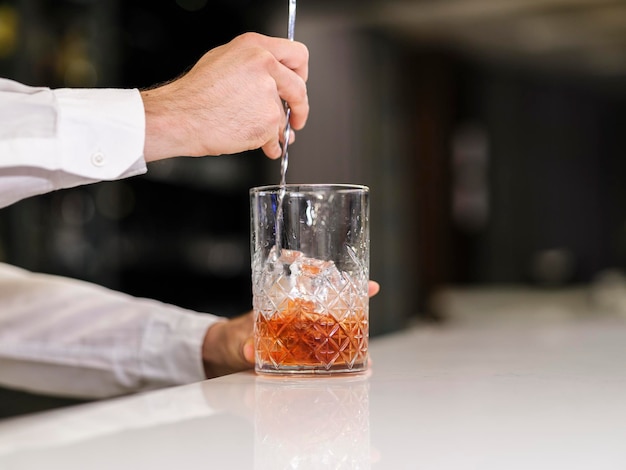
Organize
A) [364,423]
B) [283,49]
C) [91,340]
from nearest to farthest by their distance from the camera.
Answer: [364,423]
[283,49]
[91,340]

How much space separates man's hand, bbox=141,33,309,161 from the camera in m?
0.93

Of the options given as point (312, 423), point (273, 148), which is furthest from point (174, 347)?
point (312, 423)

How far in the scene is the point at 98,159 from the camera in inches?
35.0

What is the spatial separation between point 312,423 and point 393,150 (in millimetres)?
6381

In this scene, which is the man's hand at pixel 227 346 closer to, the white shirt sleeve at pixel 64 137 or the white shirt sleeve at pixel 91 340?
the white shirt sleeve at pixel 91 340

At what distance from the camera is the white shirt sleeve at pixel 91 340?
1.29m

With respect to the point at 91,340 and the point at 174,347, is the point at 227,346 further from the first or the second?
the point at 91,340

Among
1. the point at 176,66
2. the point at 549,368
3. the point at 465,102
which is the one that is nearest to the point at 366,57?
the point at 465,102

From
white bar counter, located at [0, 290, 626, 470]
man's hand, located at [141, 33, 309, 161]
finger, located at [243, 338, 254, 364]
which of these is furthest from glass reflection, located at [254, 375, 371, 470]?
man's hand, located at [141, 33, 309, 161]

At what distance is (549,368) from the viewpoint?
1012mm

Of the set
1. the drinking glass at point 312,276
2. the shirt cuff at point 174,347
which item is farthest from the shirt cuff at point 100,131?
the shirt cuff at point 174,347

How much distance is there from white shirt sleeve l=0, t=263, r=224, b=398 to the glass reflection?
37 centimetres

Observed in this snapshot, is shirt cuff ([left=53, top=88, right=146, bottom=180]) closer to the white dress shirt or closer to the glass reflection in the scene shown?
the glass reflection

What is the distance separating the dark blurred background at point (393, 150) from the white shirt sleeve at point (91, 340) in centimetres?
157
